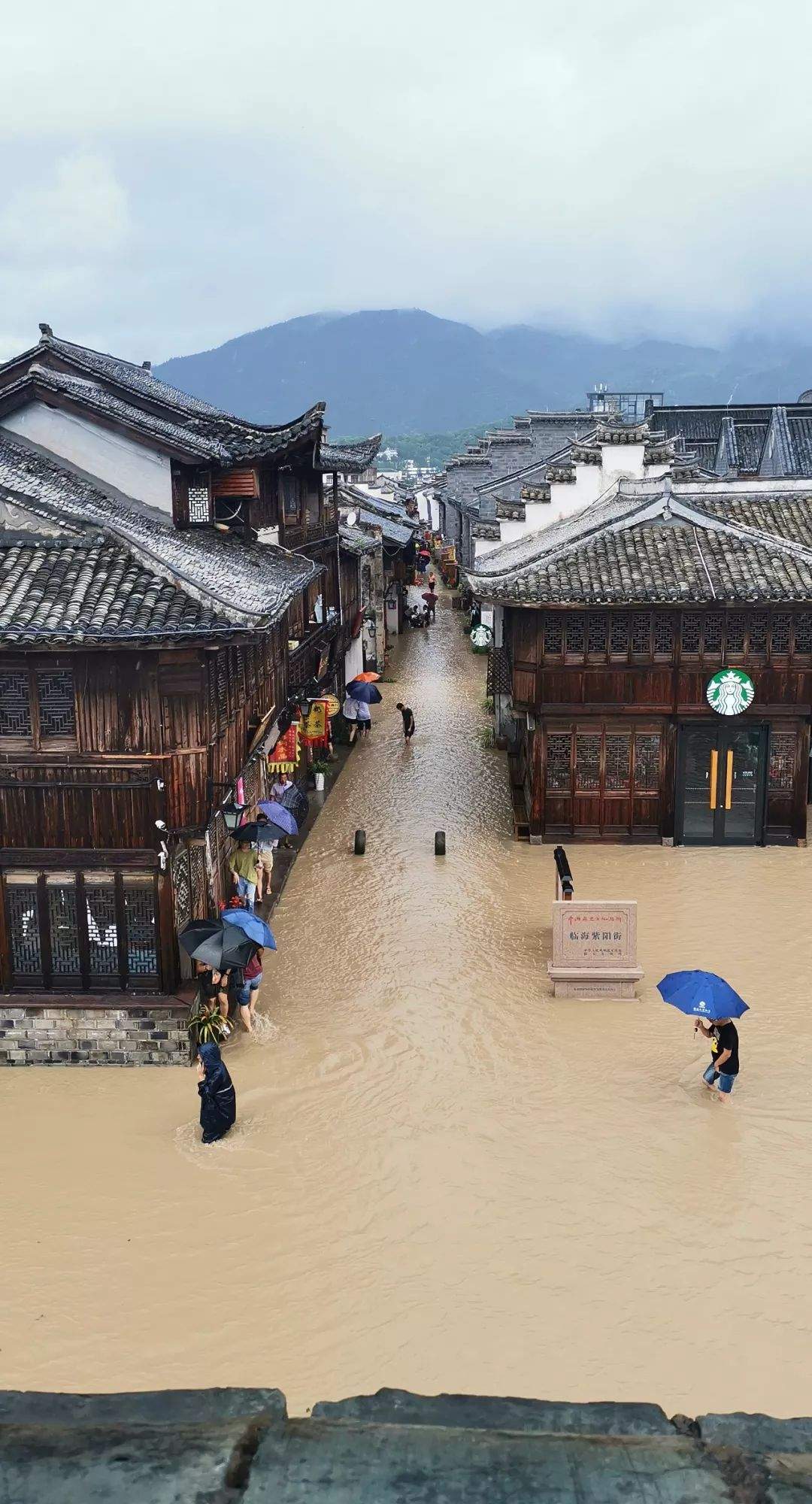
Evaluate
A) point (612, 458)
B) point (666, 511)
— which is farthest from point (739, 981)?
point (612, 458)

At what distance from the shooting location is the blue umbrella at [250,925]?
51.3ft

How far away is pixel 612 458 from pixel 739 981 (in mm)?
19386

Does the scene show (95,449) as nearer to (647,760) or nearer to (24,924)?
(24,924)

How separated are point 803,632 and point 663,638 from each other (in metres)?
3.06

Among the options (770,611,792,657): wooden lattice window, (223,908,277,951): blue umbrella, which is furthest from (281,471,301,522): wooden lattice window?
(223,908,277,951): blue umbrella

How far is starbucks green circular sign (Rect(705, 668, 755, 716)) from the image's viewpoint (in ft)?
80.7

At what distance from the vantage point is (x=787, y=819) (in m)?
25.6

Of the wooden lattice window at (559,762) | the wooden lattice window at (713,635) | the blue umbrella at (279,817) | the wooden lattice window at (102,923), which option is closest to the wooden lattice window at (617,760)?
the wooden lattice window at (559,762)

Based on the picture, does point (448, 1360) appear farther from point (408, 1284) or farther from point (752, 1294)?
point (752, 1294)

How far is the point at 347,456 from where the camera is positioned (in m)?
45.1

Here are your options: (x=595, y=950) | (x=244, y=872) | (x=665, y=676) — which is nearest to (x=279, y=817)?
(x=244, y=872)

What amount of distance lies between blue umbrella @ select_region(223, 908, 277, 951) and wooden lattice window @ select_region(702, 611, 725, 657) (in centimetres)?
1317

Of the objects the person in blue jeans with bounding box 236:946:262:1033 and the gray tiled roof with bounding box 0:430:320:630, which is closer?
the gray tiled roof with bounding box 0:430:320:630

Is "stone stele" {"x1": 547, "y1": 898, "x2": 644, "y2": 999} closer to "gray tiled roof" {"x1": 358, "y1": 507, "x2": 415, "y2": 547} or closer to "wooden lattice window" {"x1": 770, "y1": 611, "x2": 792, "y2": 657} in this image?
"wooden lattice window" {"x1": 770, "y1": 611, "x2": 792, "y2": 657}
